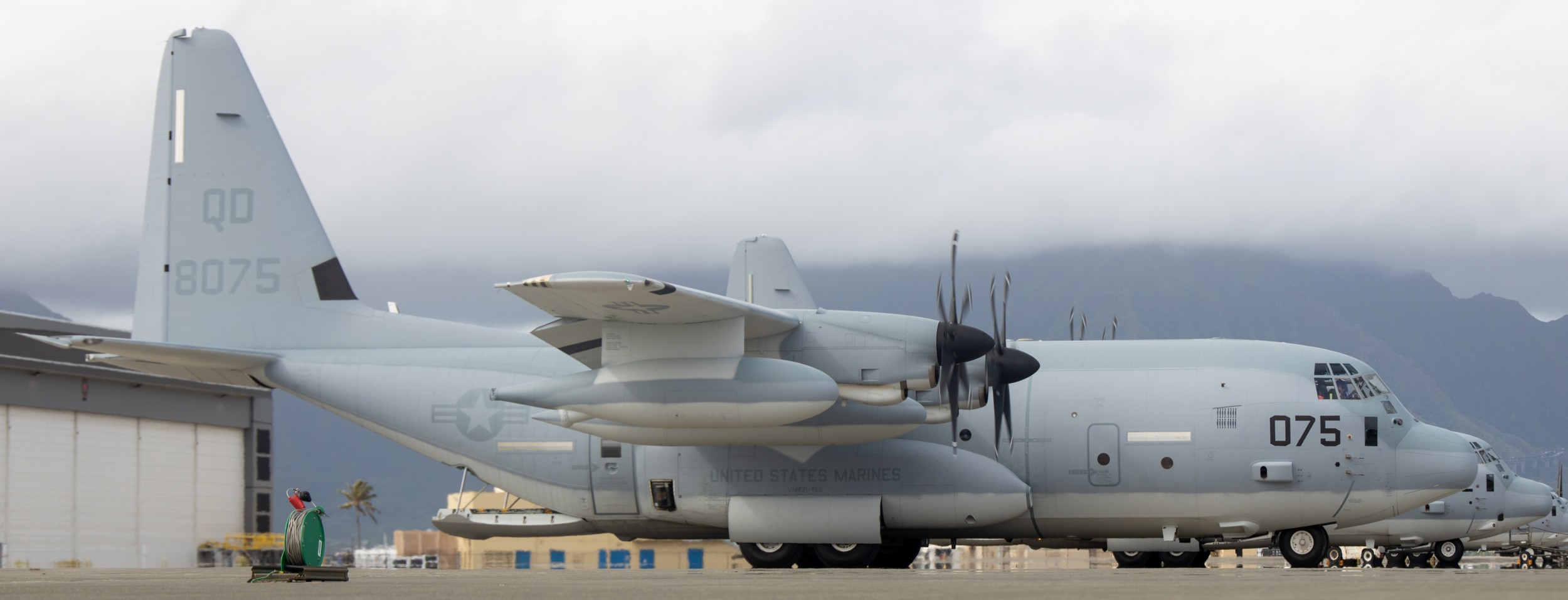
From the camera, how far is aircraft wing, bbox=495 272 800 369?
57.9 ft

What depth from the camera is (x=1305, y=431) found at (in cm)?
2136

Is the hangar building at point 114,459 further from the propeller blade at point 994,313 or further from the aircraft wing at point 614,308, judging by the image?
the propeller blade at point 994,313

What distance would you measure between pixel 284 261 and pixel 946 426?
1133cm

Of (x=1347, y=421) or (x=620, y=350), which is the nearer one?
(x=620, y=350)

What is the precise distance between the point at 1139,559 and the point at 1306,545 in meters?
4.82

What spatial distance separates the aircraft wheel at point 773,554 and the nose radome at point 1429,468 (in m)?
8.96

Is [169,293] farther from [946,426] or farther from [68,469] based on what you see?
[68,469]

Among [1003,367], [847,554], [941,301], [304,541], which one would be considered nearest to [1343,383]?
[1003,367]

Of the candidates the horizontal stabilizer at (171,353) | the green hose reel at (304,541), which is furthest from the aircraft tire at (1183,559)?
the horizontal stabilizer at (171,353)

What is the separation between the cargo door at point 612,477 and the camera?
74.8 ft

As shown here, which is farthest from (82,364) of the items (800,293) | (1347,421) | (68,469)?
(1347,421)

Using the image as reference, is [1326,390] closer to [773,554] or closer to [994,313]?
[994,313]

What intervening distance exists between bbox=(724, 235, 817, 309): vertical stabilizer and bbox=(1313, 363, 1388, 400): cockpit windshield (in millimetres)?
12705

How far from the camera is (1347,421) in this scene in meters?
21.4
